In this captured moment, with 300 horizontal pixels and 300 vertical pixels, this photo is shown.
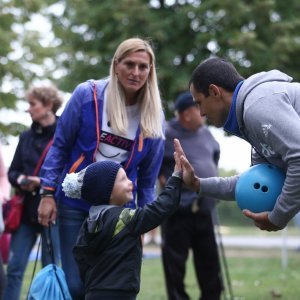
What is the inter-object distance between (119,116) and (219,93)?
1102mm

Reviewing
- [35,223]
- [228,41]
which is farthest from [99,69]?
[35,223]

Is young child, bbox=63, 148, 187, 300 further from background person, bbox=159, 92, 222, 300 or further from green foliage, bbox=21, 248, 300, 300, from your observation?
green foliage, bbox=21, 248, 300, 300

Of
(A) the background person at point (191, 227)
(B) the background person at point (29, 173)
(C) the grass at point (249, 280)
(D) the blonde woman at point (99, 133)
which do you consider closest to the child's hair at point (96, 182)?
(D) the blonde woman at point (99, 133)

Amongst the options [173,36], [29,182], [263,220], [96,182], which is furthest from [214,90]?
[173,36]

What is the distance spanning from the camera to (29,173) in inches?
267

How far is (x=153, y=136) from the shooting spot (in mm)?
5195

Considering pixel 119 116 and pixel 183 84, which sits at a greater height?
pixel 119 116

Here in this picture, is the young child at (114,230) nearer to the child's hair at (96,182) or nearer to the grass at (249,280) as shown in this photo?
the child's hair at (96,182)

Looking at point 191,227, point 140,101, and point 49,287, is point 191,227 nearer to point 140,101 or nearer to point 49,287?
point 140,101

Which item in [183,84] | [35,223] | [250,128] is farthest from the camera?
[183,84]

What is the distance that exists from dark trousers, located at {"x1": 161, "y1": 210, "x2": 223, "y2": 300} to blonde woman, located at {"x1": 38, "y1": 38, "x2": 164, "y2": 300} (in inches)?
95.2

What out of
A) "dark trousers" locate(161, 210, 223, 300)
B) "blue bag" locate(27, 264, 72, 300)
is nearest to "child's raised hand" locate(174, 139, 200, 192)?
"blue bag" locate(27, 264, 72, 300)

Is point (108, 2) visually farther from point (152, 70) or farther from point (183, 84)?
point (152, 70)

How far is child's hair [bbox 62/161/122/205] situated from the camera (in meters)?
4.46
